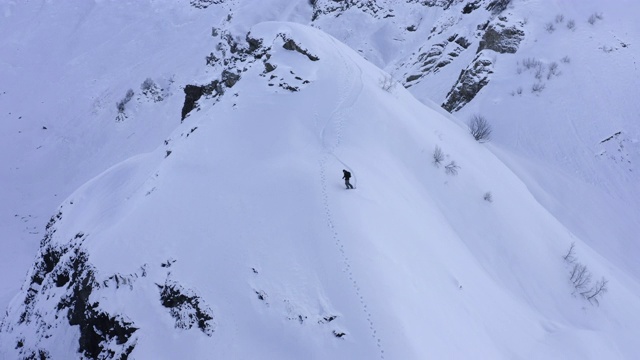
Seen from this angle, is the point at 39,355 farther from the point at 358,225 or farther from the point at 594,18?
the point at 594,18

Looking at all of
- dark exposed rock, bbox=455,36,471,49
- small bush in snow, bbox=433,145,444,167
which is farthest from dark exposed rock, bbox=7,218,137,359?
dark exposed rock, bbox=455,36,471,49

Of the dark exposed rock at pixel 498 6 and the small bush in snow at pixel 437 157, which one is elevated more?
the dark exposed rock at pixel 498 6

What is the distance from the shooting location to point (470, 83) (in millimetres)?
18922

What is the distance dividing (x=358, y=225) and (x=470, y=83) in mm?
13359

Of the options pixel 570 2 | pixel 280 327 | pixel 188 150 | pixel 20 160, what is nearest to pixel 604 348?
pixel 280 327

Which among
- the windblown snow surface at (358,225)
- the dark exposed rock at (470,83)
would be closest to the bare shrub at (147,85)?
the windblown snow surface at (358,225)

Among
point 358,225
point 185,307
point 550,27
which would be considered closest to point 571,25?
point 550,27

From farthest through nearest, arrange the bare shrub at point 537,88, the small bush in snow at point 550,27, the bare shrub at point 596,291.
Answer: the small bush in snow at point 550,27
the bare shrub at point 537,88
the bare shrub at point 596,291

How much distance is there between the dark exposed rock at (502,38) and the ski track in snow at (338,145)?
29.7ft

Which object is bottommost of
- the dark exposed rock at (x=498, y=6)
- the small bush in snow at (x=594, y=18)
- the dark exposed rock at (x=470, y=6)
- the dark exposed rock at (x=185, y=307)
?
the dark exposed rock at (x=185, y=307)

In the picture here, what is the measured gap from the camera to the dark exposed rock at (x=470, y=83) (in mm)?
18672

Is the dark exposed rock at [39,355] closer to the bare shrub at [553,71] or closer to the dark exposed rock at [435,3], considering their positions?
the bare shrub at [553,71]

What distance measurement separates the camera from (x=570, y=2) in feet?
70.1

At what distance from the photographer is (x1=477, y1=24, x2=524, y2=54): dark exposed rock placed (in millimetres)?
19672
